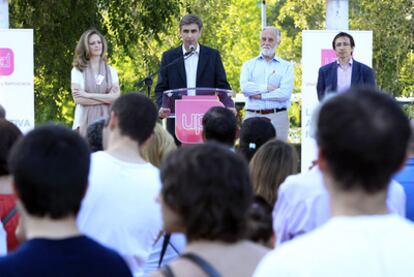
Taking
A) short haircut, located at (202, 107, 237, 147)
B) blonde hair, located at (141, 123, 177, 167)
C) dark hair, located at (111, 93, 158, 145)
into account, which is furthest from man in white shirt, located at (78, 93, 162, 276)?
short haircut, located at (202, 107, 237, 147)

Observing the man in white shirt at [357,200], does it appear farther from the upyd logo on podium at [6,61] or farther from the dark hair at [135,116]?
the upyd logo on podium at [6,61]

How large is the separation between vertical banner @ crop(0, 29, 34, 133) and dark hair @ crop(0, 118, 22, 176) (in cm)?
747

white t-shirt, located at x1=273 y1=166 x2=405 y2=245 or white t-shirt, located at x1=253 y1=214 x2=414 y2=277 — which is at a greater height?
white t-shirt, located at x1=253 y1=214 x2=414 y2=277

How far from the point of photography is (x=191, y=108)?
30.6 ft

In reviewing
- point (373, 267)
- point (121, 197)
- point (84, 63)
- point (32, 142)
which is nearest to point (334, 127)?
point (373, 267)

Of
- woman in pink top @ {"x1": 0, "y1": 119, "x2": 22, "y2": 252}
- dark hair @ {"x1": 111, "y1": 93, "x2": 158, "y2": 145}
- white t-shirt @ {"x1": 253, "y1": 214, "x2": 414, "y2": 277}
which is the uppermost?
dark hair @ {"x1": 111, "y1": 93, "x2": 158, "y2": 145}

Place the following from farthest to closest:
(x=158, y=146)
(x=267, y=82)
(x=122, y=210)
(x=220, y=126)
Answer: (x=267, y=82) → (x=220, y=126) → (x=158, y=146) → (x=122, y=210)

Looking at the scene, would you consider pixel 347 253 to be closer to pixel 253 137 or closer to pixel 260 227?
pixel 260 227

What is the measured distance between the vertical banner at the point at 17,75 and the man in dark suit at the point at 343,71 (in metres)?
3.86

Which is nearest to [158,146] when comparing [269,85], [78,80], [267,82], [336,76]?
[78,80]

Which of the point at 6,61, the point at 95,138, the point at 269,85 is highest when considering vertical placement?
the point at 6,61

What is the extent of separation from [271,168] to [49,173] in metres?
2.33

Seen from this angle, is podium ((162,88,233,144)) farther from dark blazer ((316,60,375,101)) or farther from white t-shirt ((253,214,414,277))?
white t-shirt ((253,214,414,277))

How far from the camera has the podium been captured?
9.30 metres
